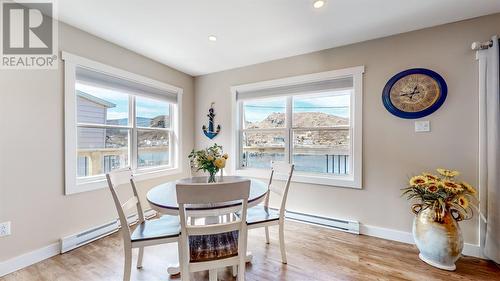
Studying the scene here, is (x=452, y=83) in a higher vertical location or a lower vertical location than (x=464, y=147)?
higher

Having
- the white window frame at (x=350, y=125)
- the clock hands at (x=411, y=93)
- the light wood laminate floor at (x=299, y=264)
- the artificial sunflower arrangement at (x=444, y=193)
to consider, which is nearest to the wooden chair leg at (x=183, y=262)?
the light wood laminate floor at (x=299, y=264)

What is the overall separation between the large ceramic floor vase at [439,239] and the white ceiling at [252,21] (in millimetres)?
1919

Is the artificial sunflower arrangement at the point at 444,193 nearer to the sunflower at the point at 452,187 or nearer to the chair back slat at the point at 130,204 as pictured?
the sunflower at the point at 452,187

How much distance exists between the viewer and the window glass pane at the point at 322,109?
114 inches

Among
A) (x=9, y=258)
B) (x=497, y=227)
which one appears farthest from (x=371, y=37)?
(x=9, y=258)

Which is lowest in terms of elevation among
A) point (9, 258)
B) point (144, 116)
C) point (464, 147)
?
point (9, 258)

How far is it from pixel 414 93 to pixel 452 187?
3.45ft

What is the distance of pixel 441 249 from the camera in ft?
6.23

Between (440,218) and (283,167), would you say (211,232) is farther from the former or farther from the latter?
(440,218)

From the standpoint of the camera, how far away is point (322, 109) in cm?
302

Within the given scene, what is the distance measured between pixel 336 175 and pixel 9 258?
3.52m

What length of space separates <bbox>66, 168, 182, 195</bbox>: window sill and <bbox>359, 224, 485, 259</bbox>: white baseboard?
2.96 metres

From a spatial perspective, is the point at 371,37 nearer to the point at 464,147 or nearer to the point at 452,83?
the point at 452,83

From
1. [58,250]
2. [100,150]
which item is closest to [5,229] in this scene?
[58,250]
